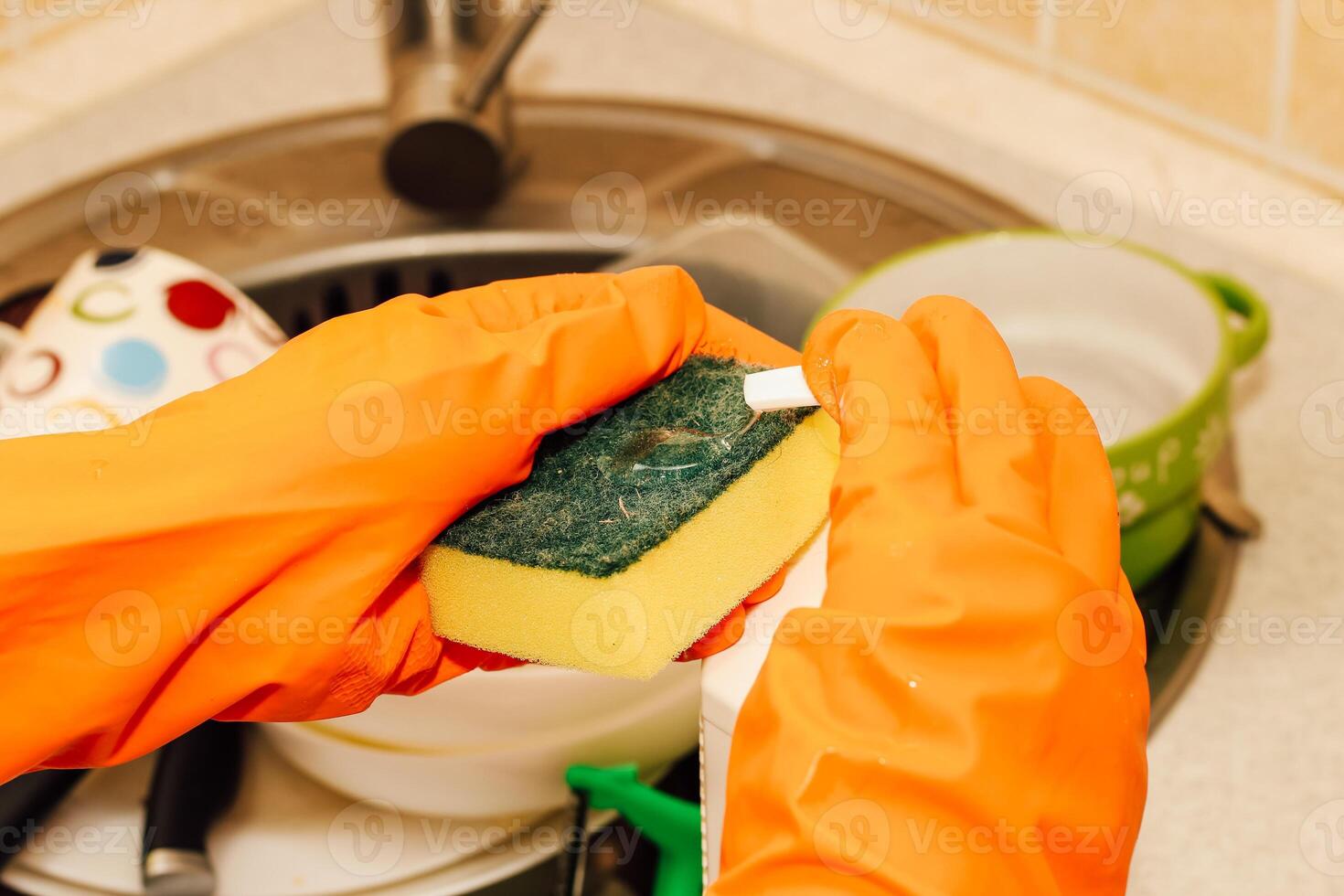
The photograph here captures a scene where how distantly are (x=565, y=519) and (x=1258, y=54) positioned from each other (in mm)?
682

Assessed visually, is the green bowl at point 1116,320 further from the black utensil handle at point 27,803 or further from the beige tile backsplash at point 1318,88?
the black utensil handle at point 27,803

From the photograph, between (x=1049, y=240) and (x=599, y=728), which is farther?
(x=1049, y=240)

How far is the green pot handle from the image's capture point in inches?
25.5

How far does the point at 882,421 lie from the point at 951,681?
80 mm

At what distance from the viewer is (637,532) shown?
38 centimetres

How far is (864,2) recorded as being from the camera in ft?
3.67

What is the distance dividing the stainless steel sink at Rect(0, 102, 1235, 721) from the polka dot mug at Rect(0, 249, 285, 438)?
23 cm

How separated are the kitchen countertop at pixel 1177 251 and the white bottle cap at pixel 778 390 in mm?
301

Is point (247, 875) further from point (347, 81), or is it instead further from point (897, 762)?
point (347, 81)

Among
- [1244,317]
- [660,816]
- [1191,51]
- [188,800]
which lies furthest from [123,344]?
[1191,51]

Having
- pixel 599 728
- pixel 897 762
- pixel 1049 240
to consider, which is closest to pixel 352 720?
pixel 599 728

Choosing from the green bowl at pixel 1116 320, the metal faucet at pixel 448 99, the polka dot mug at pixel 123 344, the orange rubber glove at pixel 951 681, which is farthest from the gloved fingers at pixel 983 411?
the metal faucet at pixel 448 99

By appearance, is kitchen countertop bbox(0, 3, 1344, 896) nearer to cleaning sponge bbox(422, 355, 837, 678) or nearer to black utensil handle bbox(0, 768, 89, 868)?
cleaning sponge bbox(422, 355, 837, 678)

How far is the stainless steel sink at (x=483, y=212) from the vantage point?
0.89 meters
